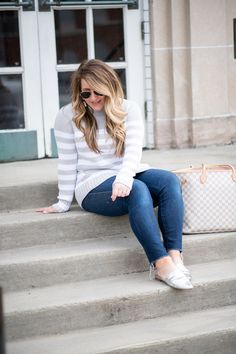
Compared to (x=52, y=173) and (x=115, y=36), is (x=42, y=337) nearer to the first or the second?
(x=52, y=173)

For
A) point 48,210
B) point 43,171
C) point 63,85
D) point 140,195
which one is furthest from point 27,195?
point 63,85

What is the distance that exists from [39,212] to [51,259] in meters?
0.55

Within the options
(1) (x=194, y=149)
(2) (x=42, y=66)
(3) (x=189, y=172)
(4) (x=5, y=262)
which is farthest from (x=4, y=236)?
(1) (x=194, y=149)

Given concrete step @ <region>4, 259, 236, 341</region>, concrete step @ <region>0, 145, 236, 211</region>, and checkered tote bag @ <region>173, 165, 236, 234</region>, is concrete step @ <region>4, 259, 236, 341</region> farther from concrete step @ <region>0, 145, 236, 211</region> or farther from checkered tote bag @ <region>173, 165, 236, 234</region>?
concrete step @ <region>0, 145, 236, 211</region>

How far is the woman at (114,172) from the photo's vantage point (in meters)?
3.99

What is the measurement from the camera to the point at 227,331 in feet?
12.4

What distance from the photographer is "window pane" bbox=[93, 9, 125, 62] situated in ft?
19.6

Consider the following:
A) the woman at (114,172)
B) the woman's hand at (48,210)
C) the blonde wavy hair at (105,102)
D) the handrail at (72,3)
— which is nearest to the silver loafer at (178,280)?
the woman at (114,172)

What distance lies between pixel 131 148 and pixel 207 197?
551mm

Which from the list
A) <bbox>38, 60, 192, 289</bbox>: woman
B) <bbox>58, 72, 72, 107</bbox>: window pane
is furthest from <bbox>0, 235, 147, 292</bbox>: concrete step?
<bbox>58, 72, 72, 107</bbox>: window pane

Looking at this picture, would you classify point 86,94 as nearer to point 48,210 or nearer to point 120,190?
point 120,190

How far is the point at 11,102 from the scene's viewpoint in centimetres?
586

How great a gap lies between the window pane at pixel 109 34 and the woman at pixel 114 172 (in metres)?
1.72

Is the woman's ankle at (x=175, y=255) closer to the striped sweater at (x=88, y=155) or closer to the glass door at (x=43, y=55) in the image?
the striped sweater at (x=88, y=155)
